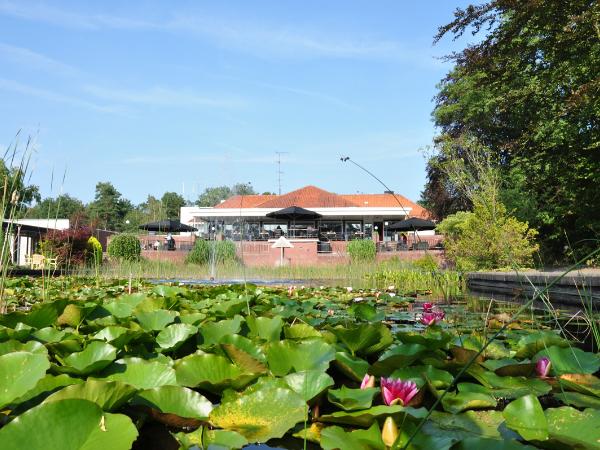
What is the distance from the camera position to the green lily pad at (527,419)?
38.0 inches

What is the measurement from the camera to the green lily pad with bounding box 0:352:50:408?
938 millimetres

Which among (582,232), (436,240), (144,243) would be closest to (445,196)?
(436,240)

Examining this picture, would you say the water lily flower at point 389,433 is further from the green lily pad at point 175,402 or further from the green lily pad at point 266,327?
the green lily pad at point 266,327

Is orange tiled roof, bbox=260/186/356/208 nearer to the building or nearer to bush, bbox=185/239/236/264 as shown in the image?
the building

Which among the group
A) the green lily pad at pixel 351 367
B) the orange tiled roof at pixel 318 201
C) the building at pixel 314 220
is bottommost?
the green lily pad at pixel 351 367

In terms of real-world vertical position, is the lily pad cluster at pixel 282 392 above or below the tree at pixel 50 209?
below

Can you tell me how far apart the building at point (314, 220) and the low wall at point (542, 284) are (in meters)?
17.4

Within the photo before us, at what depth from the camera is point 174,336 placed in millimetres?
1581

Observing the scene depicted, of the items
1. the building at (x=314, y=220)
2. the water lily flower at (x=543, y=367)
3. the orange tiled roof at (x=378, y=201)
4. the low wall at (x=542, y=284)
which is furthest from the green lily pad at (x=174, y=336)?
the orange tiled roof at (x=378, y=201)

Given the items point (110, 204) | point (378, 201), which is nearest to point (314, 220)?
point (378, 201)

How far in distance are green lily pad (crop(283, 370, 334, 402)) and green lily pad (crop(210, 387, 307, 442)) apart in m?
0.08

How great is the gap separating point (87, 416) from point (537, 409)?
32.7 inches

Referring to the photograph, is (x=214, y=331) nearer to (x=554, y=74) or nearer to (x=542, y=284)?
(x=542, y=284)

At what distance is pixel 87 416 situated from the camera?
718 millimetres
